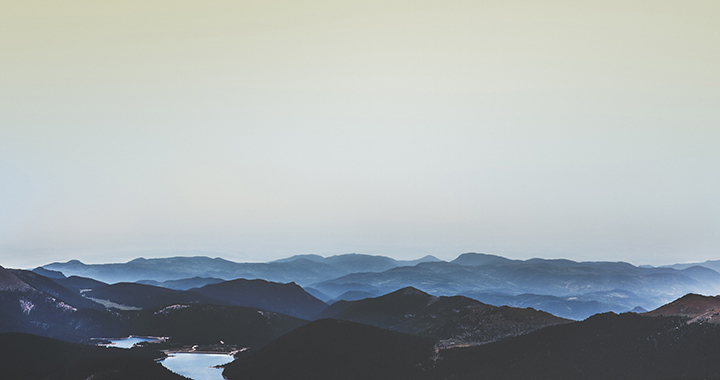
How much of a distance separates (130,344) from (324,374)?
90505mm

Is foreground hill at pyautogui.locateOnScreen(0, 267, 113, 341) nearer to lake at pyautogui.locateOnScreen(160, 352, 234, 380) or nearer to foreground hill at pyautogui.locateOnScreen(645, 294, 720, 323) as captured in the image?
lake at pyautogui.locateOnScreen(160, 352, 234, 380)

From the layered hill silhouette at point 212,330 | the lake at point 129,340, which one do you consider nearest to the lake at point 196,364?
the layered hill silhouette at point 212,330

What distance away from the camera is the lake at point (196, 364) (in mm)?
125506

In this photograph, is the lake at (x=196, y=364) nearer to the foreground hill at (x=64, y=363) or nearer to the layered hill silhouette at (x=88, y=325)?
the foreground hill at (x=64, y=363)

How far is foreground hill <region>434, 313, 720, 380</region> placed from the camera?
89.3 meters

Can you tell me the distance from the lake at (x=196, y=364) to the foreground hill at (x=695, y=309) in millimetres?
89861

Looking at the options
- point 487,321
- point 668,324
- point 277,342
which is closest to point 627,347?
point 668,324

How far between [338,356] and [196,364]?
1843 inches

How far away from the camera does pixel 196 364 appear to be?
142 meters

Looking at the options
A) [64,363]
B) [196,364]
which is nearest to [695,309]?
[196,364]

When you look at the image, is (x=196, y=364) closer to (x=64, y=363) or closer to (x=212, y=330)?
(x=64, y=363)

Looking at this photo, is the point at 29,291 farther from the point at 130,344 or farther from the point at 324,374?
the point at 324,374

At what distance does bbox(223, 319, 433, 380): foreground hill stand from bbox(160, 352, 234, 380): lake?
4505mm

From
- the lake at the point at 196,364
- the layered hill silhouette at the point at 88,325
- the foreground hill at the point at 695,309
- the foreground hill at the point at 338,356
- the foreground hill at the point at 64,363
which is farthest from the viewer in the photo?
the layered hill silhouette at the point at 88,325
